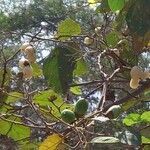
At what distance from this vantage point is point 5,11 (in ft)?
23.5

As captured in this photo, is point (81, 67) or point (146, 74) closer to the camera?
point (146, 74)

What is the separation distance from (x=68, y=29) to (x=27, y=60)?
0.09m

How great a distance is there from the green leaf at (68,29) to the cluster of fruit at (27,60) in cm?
7

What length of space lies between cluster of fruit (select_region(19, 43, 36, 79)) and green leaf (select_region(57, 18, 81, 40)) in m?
0.07

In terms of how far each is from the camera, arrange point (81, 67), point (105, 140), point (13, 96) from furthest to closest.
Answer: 1. point (81, 67)
2. point (13, 96)
3. point (105, 140)

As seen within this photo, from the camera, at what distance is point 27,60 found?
815mm

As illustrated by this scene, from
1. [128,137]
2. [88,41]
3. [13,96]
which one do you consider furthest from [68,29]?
[128,137]

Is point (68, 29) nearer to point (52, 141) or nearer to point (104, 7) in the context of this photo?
point (104, 7)

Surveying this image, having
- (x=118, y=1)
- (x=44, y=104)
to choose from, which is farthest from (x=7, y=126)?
(x=118, y=1)

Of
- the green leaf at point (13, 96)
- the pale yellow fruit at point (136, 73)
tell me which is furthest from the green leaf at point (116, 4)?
the green leaf at point (13, 96)

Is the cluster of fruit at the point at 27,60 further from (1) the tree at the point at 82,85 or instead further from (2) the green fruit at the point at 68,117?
(2) the green fruit at the point at 68,117

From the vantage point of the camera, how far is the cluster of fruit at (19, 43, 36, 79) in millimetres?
787

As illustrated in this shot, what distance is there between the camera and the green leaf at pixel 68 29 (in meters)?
0.84

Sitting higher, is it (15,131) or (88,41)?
(88,41)
